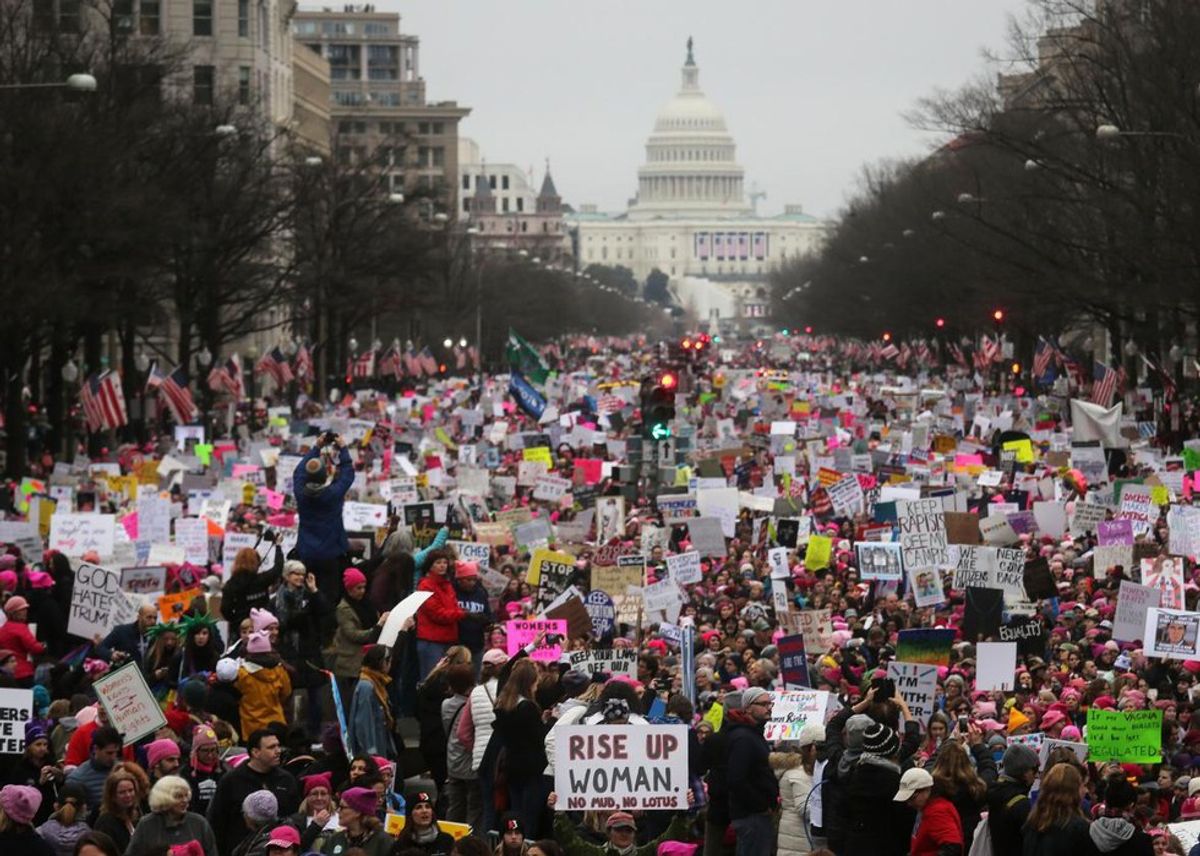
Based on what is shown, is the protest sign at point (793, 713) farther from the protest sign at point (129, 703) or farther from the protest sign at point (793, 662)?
A: the protest sign at point (129, 703)

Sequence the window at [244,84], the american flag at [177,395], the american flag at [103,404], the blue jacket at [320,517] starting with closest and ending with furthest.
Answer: the blue jacket at [320,517] → the american flag at [103,404] → the american flag at [177,395] → the window at [244,84]

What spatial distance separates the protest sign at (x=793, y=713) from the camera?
15844 mm

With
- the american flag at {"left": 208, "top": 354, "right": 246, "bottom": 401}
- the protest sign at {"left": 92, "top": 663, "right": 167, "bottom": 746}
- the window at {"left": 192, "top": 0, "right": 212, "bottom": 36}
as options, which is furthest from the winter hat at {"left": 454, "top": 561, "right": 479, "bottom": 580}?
the window at {"left": 192, "top": 0, "right": 212, "bottom": 36}

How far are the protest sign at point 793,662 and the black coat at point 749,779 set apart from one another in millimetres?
3897

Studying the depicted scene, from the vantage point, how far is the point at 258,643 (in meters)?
17.1

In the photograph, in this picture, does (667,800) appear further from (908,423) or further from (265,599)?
(908,423)

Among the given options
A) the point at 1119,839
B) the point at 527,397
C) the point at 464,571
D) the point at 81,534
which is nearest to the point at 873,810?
the point at 1119,839

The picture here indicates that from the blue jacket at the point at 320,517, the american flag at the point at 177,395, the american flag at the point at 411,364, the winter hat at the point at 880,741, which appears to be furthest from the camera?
the american flag at the point at 411,364

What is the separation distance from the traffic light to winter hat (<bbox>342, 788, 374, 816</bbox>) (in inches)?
1078

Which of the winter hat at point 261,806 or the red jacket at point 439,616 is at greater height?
the red jacket at point 439,616

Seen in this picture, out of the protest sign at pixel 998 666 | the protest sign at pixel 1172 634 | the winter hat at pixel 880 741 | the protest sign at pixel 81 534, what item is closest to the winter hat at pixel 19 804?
the winter hat at pixel 880 741

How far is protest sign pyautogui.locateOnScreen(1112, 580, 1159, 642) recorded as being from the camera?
20.9 meters

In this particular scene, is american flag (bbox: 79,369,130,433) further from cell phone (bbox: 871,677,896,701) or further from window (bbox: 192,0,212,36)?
window (bbox: 192,0,212,36)

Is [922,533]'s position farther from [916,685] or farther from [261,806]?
[261,806]
